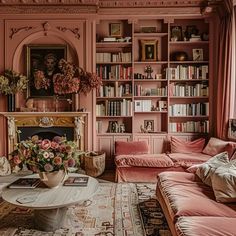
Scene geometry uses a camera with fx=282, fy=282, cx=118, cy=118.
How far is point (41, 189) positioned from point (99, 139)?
2.58m

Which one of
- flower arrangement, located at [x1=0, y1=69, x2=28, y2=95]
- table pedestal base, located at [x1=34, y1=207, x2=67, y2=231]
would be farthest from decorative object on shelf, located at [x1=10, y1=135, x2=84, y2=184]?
flower arrangement, located at [x1=0, y1=69, x2=28, y2=95]

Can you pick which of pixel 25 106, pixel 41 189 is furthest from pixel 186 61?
pixel 41 189

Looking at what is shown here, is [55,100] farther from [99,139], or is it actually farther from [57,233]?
[57,233]

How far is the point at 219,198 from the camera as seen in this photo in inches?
100

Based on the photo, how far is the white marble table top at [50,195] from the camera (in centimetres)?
252

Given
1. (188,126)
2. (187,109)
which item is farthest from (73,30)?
(188,126)

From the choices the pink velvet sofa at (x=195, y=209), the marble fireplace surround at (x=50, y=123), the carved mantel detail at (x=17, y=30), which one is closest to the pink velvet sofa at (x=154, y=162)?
the marble fireplace surround at (x=50, y=123)

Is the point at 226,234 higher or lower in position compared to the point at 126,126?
lower

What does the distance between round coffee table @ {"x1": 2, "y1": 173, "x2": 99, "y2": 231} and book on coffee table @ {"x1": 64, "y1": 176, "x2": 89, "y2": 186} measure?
0.07 metres

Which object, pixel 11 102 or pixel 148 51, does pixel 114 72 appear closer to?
pixel 148 51

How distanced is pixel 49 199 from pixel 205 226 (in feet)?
4.66

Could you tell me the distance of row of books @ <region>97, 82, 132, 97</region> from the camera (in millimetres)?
5455

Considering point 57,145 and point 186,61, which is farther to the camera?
point 186,61

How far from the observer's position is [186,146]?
5.19 meters
